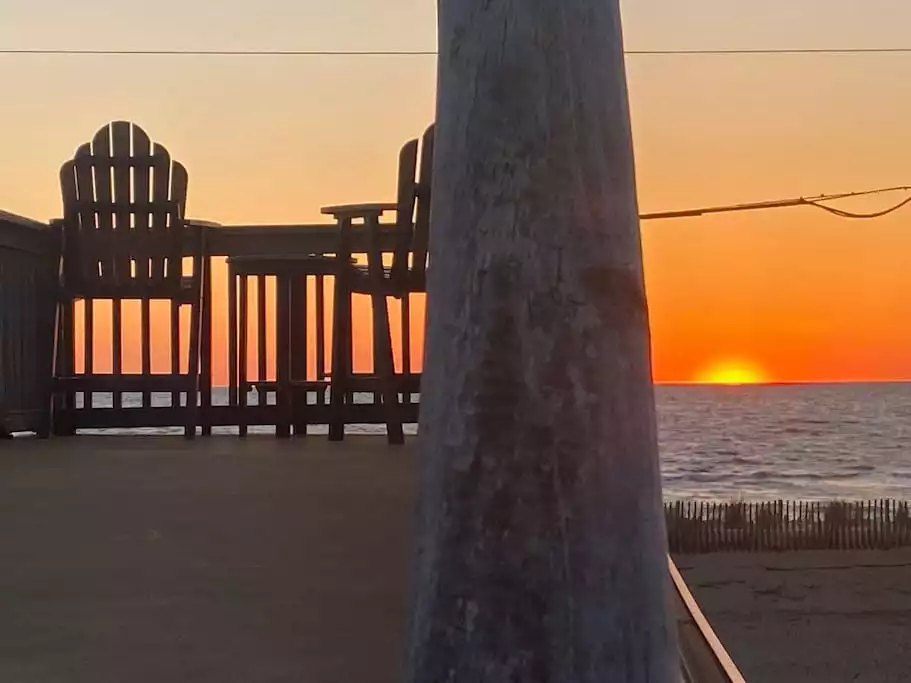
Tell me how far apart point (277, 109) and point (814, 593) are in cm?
795

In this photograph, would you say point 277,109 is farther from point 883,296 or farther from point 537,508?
point 883,296

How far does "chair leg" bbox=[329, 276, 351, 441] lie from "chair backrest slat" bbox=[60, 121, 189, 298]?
0.78 meters

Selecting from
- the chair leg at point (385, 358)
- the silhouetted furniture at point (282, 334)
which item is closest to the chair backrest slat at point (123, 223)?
the silhouetted furniture at point (282, 334)

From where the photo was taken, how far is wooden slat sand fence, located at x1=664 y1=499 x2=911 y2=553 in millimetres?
15422

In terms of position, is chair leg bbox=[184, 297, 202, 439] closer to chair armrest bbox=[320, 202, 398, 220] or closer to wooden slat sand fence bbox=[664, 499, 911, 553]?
chair armrest bbox=[320, 202, 398, 220]

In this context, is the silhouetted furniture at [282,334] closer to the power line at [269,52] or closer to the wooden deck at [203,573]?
the wooden deck at [203,573]

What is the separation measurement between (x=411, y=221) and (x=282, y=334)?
1508mm

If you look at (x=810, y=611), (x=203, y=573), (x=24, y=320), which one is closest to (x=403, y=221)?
(x=24, y=320)

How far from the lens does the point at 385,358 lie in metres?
4.93

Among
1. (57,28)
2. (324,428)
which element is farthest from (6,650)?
(57,28)

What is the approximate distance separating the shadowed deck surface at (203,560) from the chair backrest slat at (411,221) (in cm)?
75

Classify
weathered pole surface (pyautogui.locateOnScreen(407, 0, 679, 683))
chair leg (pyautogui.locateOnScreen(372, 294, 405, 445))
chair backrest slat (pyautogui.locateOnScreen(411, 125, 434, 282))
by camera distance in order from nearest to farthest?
1. weathered pole surface (pyautogui.locateOnScreen(407, 0, 679, 683))
2. chair backrest slat (pyautogui.locateOnScreen(411, 125, 434, 282))
3. chair leg (pyautogui.locateOnScreen(372, 294, 405, 445))

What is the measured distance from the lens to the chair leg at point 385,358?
4.86m

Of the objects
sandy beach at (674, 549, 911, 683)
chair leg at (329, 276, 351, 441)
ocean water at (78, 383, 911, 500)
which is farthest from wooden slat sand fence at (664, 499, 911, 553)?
chair leg at (329, 276, 351, 441)
